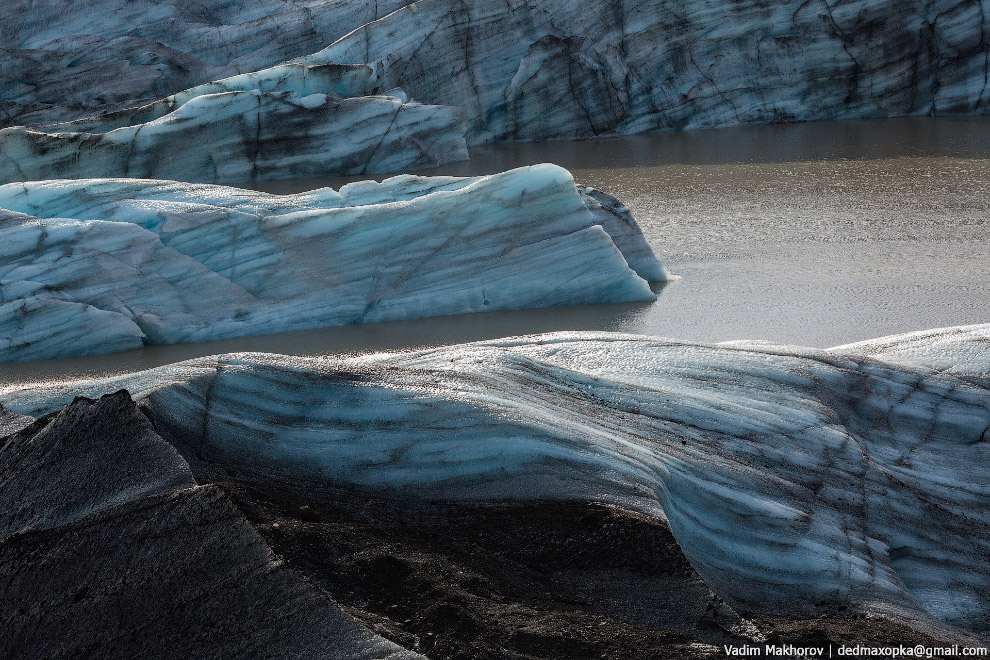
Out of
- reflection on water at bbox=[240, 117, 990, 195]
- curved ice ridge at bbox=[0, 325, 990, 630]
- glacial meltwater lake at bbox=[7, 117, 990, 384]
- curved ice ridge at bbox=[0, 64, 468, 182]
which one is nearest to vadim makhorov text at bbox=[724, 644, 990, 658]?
curved ice ridge at bbox=[0, 325, 990, 630]

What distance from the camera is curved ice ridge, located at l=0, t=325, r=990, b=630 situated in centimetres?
319

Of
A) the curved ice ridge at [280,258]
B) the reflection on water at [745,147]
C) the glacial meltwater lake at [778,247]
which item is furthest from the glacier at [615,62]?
the curved ice ridge at [280,258]

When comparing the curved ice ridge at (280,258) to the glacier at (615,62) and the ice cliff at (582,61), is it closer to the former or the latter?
the ice cliff at (582,61)

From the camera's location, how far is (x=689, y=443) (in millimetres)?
3740

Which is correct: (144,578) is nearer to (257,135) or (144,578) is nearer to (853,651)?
(853,651)

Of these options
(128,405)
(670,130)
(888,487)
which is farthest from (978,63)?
(128,405)

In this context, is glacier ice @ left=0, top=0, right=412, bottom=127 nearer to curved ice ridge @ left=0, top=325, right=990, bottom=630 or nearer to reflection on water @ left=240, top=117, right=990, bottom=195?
reflection on water @ left=240, top=117, right=990, bottom=195

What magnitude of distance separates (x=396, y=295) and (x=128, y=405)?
14.0ft

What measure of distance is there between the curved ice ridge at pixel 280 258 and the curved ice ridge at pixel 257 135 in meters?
4.01

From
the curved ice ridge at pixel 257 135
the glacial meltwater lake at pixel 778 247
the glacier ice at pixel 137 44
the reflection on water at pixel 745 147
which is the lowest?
the glacial meltwater lake at pixel 778 247

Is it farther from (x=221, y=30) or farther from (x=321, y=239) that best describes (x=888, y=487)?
(x=221, y=30)

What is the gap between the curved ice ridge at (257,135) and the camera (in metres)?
11.3

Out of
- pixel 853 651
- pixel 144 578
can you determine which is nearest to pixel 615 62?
pixel 853 651

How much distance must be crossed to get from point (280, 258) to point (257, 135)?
19.1 feet
